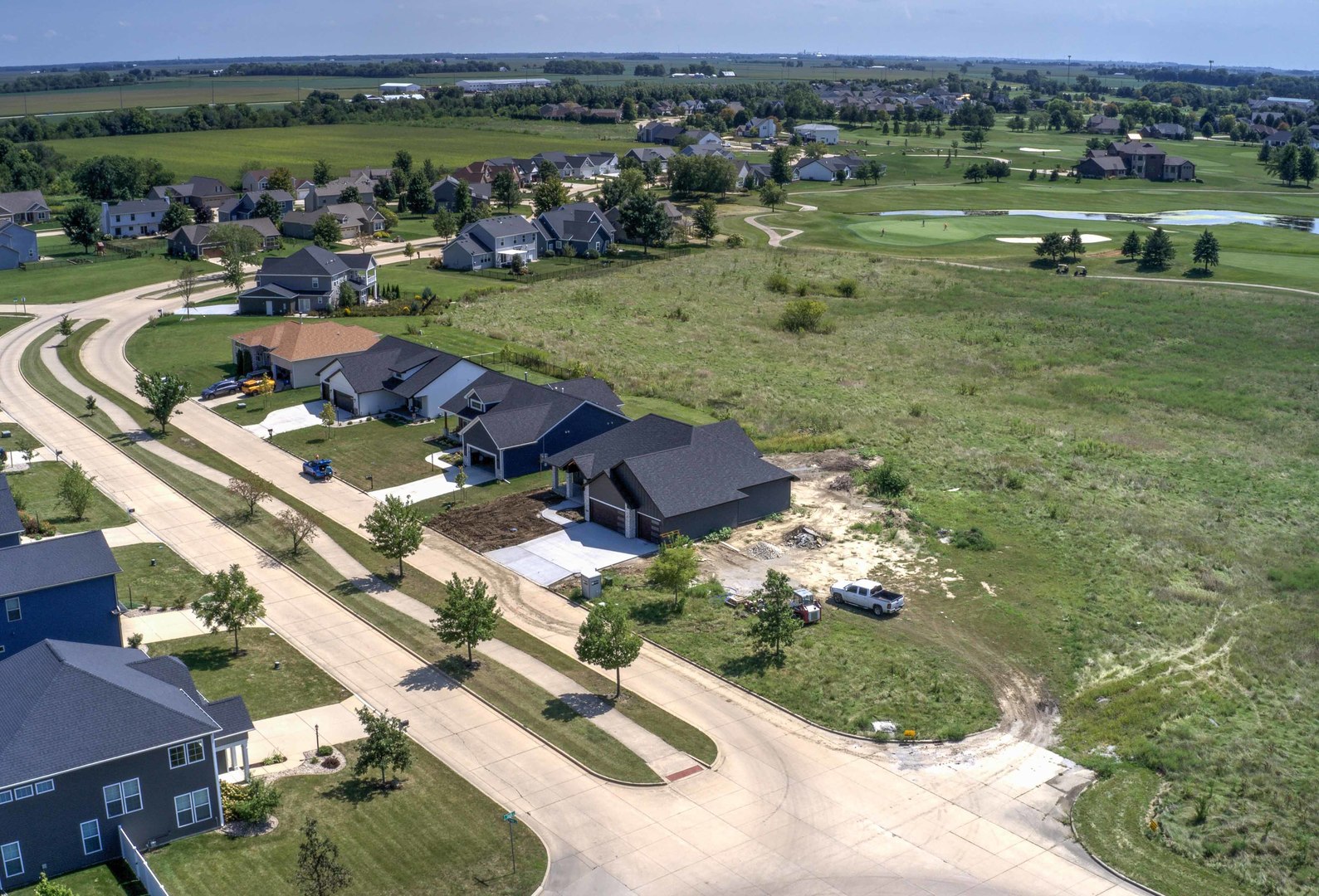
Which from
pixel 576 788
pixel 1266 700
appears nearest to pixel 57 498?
pixel 576 788

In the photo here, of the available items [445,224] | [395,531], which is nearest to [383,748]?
[395,531]

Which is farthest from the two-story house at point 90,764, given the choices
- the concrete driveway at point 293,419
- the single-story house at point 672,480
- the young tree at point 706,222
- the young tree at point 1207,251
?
the young tree at point 1207,251

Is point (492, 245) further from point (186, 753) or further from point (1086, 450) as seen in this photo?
point (186, 753)

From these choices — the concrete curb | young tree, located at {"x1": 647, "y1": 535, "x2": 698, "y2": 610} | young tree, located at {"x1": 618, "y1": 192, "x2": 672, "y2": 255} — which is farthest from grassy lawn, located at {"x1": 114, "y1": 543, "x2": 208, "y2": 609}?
young tree, located at {"x1": 618, "y1": 192, "x2": 672, "y2": 255}

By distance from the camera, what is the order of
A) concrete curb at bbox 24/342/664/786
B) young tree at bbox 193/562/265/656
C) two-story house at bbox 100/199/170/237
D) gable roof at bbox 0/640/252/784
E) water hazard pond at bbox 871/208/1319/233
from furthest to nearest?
1. water hazard pond at bbox 871/208/1319/233
2. two-story house at bbox 100/199/170/237
3. young tree at bbox 193/562/265/656
4. concrete curb at bbox 24/342/664/786
5. gable roof at bbox 0/640/252/784

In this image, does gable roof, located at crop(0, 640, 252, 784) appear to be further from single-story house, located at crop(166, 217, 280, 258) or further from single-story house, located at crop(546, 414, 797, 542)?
single-story house, located at crop(166, 217, 280, 258)

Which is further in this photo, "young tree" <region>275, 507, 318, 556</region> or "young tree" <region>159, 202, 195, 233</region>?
"young tree" <region>159, 202, 195, 233</region>
